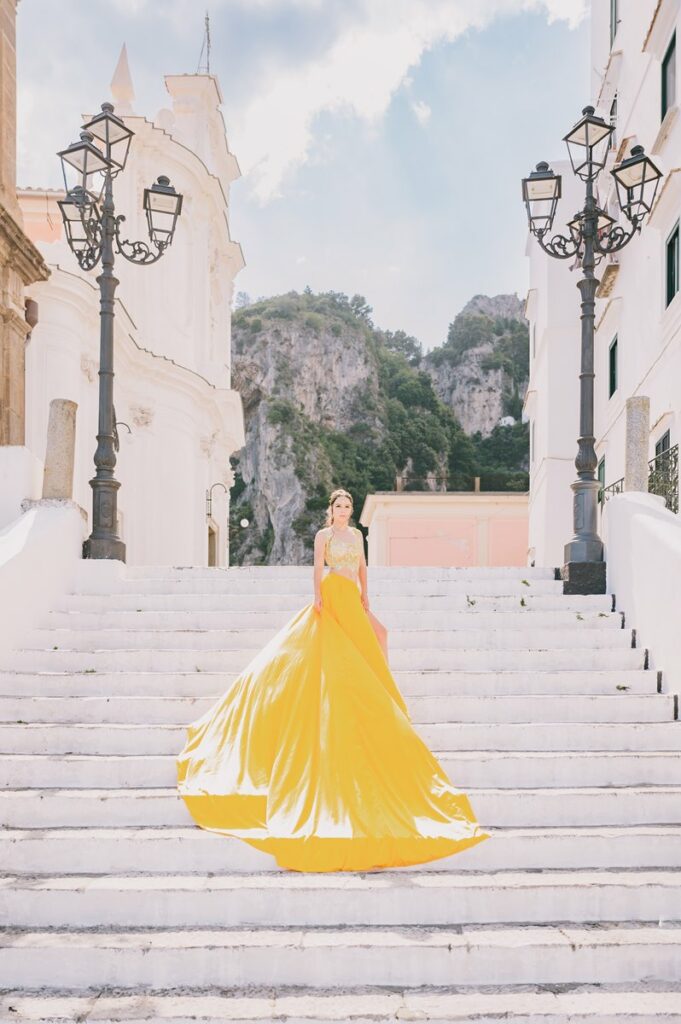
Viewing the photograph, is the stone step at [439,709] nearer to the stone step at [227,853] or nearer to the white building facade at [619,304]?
the stone step at [227,853]

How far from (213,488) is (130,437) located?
15.9 ft

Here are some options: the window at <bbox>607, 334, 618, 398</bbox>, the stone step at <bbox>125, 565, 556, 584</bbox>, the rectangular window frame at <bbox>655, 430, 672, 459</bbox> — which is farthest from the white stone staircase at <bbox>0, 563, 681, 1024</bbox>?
the window at <bbox>607, 334, 618, 398</bbox>

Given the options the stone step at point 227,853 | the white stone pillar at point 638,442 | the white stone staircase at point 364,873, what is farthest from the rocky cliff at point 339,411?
the stone step at point 227,853

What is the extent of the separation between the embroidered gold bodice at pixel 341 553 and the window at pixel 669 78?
1121cm

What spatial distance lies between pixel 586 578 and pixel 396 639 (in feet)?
7.62

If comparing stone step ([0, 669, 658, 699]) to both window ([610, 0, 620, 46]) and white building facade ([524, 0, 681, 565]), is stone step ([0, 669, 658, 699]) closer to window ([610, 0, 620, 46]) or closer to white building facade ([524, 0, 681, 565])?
white building facade ([524, 0, 681, 565])

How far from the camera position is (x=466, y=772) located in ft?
18.2

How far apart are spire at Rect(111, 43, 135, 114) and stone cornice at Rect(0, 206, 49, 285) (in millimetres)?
8778

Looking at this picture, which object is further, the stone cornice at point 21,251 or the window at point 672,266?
the window at point 672,266

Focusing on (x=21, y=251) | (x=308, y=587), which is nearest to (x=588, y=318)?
(x=308, y=587)

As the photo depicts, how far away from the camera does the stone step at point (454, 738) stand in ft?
19.2

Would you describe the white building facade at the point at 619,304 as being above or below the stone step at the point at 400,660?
above

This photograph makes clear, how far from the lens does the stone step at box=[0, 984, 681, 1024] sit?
380cm

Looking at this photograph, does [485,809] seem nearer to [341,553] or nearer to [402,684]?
[402,684]
